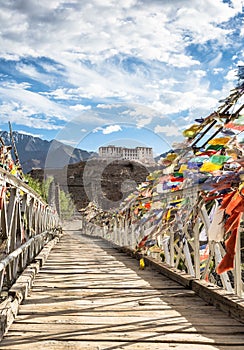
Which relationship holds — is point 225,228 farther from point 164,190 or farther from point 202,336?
point 164,190

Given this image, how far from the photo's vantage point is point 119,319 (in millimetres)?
2223

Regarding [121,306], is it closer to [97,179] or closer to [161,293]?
[161,293]

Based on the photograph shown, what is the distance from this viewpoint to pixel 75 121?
10.0 metres

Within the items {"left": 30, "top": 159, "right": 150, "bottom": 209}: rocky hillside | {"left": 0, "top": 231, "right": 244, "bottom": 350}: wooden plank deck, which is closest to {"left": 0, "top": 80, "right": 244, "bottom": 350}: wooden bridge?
{"left": 0, "top": 231, "right": 244, "bottom": 350}: wooden plank deck

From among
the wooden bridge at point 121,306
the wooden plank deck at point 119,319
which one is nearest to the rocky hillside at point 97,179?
the wooden bridge at point 121,306

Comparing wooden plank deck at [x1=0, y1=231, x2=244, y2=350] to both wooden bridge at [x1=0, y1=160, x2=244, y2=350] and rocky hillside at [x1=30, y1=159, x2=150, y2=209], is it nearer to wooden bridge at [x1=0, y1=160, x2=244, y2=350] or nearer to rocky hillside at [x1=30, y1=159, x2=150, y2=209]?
wooden bridge at [x1=0, y1=160, x2=244, y2=350]

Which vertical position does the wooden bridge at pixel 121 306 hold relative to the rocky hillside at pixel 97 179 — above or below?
below

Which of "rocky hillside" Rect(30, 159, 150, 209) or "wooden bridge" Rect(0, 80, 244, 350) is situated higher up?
"rocky hillside" Rect(30, 159, 150, 209)

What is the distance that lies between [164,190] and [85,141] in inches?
272

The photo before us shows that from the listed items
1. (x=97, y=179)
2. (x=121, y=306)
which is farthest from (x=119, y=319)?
(x=97, y=179)

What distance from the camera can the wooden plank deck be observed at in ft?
5.96

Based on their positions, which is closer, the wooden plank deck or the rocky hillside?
the wooden plank deck

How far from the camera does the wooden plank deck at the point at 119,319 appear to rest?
5.96 ft

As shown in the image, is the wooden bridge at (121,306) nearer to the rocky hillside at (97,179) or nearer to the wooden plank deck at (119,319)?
the wooden plank deck at (119,319)
